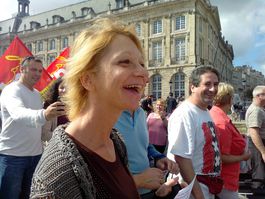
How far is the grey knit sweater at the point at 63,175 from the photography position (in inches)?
37.1

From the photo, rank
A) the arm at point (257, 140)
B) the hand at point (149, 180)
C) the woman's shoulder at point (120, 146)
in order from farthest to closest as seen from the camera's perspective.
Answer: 1. the arm at point (257, 140)
2. the hand at point (149, 180)
3. the woman's shoulder at point (120, 146)

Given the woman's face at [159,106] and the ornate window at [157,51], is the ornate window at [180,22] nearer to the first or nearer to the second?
the ornate window at [157,51]

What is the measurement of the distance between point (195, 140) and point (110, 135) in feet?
3.54

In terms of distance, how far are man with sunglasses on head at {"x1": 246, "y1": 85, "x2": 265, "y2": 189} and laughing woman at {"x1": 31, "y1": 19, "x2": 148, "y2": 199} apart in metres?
3.03

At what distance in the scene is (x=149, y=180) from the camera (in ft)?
5.07

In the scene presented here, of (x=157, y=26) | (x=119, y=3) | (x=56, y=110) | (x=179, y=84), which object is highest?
(x=119, y=3)

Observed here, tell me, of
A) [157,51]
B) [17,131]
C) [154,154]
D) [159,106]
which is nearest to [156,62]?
[157,51]

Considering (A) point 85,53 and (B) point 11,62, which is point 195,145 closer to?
(A) point 85,53

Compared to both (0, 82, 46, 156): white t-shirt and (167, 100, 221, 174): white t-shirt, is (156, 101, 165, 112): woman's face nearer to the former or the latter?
(0, 82, 46, 156): white t-shirt

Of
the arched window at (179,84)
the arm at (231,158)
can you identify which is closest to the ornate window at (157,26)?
the arched window at (179,84)

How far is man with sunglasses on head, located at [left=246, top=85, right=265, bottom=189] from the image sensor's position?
3.88m

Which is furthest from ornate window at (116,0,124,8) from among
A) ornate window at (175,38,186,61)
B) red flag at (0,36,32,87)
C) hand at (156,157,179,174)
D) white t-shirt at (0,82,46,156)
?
hand at (156,157,179,174)

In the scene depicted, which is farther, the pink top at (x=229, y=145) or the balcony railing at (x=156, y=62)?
the balcony railing at (x=156, y=62)

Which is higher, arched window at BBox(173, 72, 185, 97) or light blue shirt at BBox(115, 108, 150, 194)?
arched window at BBox(173, 72, 185, 97)
